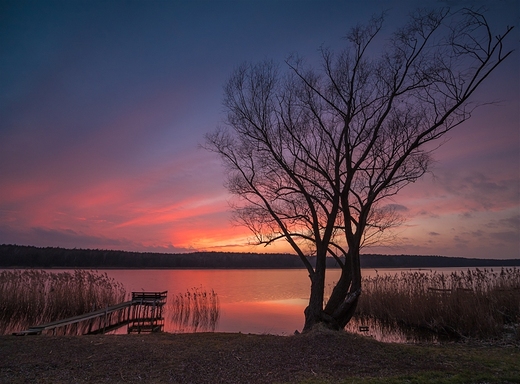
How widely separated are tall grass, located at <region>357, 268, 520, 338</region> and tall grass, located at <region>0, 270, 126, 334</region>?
52.5ft

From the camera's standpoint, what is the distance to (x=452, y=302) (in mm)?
15695

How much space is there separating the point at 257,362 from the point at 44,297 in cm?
1654

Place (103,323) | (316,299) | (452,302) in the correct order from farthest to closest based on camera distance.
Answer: (103,323), (452,302), (316,299)

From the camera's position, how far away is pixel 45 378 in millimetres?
7316

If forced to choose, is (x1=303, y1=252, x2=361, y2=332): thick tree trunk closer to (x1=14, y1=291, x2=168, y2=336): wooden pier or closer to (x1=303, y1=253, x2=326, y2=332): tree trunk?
(x1=303, y1=253, x2=326, y2=332): tree trunk

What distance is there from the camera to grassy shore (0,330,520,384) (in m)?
7.05

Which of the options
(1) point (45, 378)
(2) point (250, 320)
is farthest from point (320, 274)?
(2) point (250, 320)

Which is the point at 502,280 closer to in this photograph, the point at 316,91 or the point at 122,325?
the point at 316,91

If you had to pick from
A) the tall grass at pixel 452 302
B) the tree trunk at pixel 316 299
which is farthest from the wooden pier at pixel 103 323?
the tall grass at pixel 452 302

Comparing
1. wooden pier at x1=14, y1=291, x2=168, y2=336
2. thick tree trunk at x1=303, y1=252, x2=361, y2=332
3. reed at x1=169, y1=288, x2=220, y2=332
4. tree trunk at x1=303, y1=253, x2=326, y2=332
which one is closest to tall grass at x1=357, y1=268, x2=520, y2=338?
thick tree trunk at x1=303, y1=252, x2=361, y2=332

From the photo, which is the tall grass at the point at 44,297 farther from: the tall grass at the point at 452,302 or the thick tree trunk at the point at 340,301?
the tall grass at the point at 452,302

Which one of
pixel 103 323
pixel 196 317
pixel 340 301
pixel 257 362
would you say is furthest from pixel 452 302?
pixel 103 323

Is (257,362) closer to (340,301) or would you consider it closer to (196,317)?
(340,301)

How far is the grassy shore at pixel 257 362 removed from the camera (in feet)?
23.1
